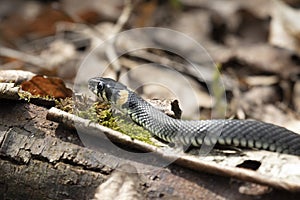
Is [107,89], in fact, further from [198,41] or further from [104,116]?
[198,41]

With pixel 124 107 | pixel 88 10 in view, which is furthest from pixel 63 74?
pixel 124 107

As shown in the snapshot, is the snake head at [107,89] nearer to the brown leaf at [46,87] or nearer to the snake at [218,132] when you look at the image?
the snake at [218,132]

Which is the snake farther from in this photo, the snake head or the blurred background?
the blurred background

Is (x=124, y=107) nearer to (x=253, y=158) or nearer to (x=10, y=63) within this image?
(x=253, y=158)

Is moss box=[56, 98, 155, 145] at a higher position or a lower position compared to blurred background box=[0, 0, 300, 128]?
lower

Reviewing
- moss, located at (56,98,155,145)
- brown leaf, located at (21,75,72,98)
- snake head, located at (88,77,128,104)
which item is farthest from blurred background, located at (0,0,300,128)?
moss, located at (56,98,155,145)

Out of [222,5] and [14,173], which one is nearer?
[14,173]

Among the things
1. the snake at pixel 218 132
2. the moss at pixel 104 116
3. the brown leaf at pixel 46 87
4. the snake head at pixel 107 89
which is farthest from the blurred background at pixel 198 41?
the moss at pixel 104 116
